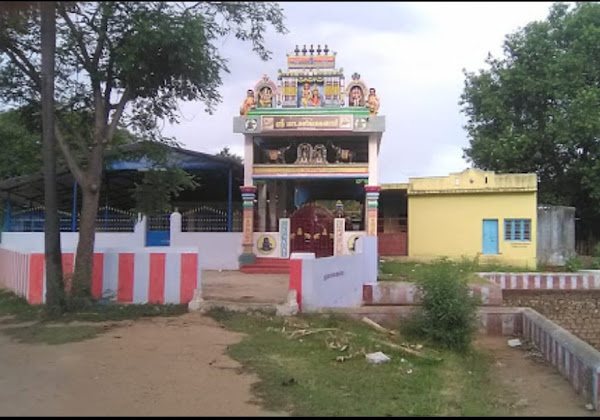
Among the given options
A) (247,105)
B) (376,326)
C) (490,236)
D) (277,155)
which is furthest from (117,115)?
(490,236)

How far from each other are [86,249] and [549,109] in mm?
20403

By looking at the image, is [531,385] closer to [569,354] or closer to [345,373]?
[569,354]

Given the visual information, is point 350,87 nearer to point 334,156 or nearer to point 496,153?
point 334,156

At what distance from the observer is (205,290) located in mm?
13148

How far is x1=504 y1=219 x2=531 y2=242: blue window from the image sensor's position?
69.6ft

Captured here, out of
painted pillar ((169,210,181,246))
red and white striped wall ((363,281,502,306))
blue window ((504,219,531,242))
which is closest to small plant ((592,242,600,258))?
blue window ((504,219,531,242))

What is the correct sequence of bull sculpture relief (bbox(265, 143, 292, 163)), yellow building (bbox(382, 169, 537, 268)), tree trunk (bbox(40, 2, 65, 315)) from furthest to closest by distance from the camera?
yellow building (bbox(382, 169, 537, 268)) < bull sculpture relief (bbox(265, 143, 292, 163)) < tree trunk (bbox(40, 2, 65, 315))

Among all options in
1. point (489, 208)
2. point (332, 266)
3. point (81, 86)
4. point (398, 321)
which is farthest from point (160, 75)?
point (489, 208)

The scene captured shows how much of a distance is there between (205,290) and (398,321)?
4465mm

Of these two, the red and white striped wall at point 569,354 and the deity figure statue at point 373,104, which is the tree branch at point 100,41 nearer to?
the red and white striped wall at point 569,354

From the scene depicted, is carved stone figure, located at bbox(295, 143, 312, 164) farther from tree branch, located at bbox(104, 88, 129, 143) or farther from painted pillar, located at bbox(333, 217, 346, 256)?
tree branch, located at bbox(104, 88, 129, 143)

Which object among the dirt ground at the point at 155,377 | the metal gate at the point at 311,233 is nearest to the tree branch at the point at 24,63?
the dirt ground at the point at 155,377

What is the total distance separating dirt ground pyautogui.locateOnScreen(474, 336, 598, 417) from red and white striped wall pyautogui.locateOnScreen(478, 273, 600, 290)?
5.40 m

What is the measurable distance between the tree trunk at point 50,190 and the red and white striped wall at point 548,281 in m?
11.3
